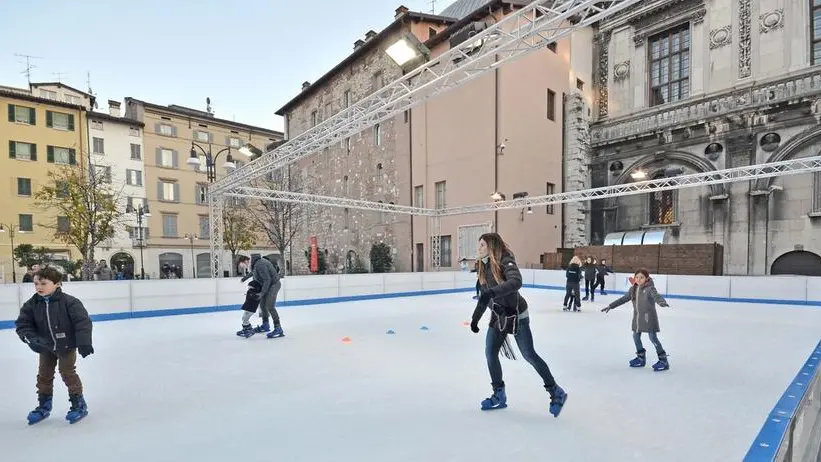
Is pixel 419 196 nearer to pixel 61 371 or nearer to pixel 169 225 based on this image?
pixel 61 371

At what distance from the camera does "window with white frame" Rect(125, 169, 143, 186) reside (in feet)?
92.5

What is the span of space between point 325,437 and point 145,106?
33.8 meters

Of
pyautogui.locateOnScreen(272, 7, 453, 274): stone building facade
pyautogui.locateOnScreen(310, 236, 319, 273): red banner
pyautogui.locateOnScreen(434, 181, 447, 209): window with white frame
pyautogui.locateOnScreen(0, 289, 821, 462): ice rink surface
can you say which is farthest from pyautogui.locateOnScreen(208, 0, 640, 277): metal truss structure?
pyautogui.locateOnScreen(310, 236, 319, 273): red banner

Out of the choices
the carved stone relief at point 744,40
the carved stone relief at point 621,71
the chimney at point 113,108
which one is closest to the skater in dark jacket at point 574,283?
the carved stone relief at point 744,40

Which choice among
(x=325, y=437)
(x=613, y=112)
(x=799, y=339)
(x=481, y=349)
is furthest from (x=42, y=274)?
(x=613, y=112)

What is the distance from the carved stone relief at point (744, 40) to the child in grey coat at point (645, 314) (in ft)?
56.3

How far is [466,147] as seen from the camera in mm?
18828

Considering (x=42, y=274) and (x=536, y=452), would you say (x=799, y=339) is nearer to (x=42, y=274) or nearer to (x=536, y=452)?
(x=536, y=452)

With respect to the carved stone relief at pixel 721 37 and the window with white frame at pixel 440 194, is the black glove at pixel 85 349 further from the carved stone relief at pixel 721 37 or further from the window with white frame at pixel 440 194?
the carved stone relief at pixel 721 37

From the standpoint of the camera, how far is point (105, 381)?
4.41 m

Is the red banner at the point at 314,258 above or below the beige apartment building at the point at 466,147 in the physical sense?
below

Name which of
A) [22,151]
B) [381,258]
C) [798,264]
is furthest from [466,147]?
[22,151]

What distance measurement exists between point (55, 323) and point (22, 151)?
30.2m

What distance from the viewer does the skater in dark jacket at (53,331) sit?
124 inches
